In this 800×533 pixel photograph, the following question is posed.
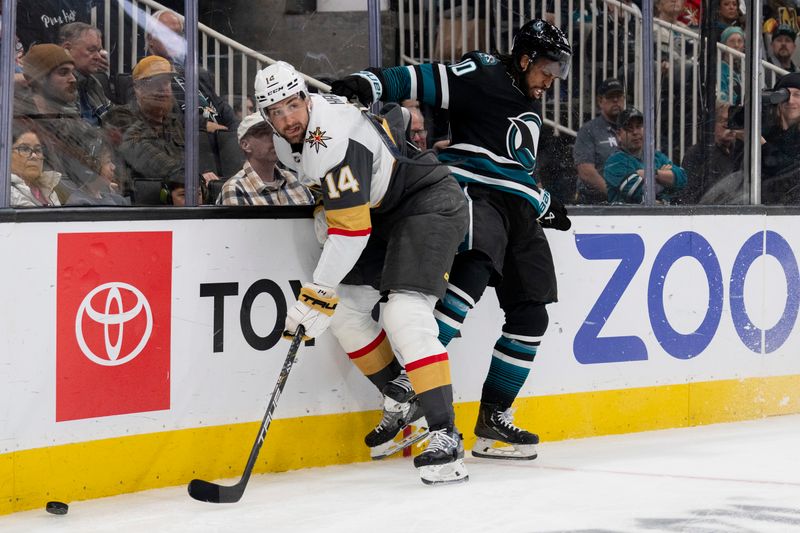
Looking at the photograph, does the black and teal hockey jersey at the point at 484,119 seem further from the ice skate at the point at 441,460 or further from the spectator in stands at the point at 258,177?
the ice skate at the point at 441,460

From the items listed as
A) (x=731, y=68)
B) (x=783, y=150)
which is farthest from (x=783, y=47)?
(x=783, y=150)

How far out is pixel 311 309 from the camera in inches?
143

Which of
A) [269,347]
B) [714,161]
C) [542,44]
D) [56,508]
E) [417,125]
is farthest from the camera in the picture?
[714,161]

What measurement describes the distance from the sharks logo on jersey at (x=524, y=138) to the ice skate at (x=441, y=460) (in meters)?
0.95

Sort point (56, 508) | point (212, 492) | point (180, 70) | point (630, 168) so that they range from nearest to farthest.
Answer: point (56, 508) < point (212, 492) < point (180, 70) < point (630, 168)

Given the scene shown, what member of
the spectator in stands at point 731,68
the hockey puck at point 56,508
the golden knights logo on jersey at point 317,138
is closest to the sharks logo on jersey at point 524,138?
the golden knights logo on jersey at point 317,138

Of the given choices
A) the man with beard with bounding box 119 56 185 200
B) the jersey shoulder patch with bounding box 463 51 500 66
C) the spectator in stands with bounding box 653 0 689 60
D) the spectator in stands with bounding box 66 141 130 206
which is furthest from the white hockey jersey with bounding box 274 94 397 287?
the spectator in stands with bounding box 653 0 689 60

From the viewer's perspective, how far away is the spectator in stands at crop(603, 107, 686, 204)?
485 centimetres

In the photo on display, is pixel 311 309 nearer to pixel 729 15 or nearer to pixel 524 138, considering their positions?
pixel 524 138

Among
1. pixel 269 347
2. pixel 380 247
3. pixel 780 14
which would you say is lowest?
pixel 269 347

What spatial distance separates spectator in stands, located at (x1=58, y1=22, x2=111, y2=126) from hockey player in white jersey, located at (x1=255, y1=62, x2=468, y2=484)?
0.44 metres

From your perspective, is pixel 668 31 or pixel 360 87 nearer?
pixel 360 87

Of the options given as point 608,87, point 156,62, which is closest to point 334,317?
point 156,62

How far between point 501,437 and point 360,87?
120cm
